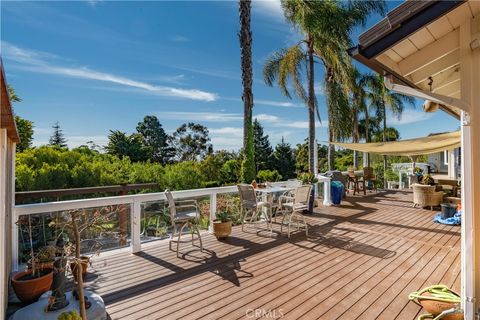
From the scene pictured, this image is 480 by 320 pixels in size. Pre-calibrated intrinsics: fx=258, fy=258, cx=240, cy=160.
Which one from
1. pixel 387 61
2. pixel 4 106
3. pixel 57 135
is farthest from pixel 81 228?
pixel 57 135

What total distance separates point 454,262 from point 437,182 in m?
5.97

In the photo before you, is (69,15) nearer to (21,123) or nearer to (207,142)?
(21,123)

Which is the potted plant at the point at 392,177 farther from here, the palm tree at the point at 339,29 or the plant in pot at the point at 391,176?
the palm tree at the point at 339,29

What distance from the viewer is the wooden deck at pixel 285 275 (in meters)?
2.62

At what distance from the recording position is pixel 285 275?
11.1 feet

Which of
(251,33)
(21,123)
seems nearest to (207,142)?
(21,123)

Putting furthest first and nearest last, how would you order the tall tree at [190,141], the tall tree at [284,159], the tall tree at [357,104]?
the tall tree at [190,141] → the tall tree at [284,159] → the tall tree at [357,104]

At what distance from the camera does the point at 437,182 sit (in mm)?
8547

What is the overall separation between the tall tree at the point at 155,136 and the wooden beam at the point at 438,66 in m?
34.2

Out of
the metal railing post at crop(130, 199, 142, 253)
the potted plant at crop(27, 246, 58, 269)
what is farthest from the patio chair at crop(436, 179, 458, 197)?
the potted plant at crop(27, 246, 58, 269)

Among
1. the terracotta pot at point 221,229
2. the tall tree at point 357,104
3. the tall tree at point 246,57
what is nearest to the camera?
the terracotta pot at point 221,229

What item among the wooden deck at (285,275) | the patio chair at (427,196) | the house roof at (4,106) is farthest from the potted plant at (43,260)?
the patio chair at (427,196)

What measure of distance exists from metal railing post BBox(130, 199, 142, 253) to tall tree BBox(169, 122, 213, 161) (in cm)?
3054

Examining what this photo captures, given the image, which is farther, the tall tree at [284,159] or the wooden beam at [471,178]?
the tall tree at [284,159]
